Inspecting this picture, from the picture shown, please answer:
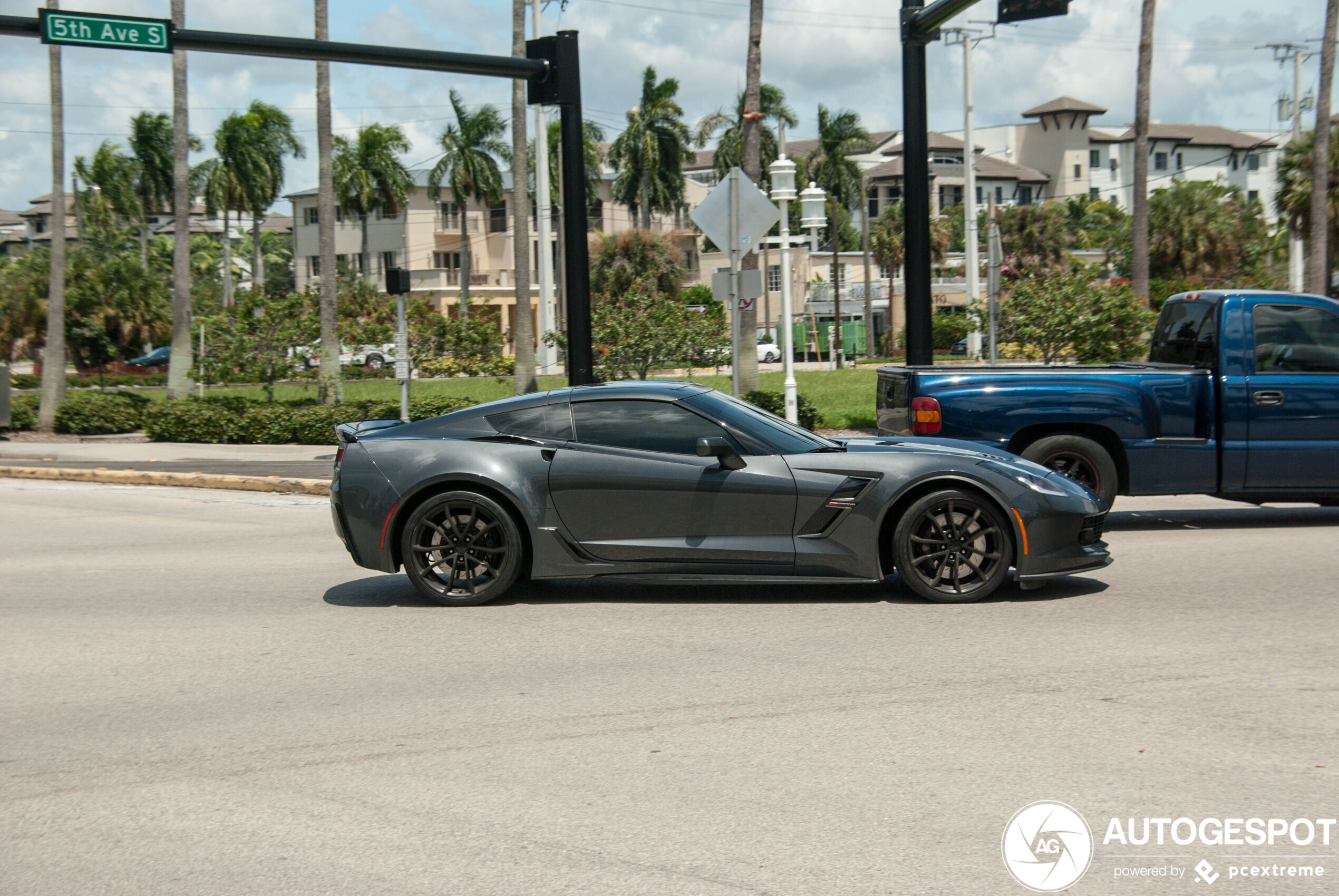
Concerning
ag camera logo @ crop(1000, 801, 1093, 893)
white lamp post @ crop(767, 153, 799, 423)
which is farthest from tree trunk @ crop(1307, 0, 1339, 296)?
ag camera logo @ crop(1000, 801, 1093, 893)

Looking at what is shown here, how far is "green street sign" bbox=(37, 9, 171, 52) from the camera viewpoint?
1326 centimetres

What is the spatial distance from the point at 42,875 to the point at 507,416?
4404mm

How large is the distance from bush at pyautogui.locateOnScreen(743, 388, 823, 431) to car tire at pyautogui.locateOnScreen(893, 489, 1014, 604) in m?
12.1

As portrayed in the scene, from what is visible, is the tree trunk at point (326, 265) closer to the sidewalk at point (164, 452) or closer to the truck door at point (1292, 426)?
the sidewalk at point (164, 452)

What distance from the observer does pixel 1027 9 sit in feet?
41.9

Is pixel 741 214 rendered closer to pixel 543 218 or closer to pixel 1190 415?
pixel 1190 415

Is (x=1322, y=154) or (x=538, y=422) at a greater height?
(x=1322, y=154)

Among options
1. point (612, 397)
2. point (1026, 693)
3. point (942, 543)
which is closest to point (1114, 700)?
point (1026, 693)

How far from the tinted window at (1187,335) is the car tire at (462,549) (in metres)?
6.22

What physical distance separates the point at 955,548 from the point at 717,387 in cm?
2510

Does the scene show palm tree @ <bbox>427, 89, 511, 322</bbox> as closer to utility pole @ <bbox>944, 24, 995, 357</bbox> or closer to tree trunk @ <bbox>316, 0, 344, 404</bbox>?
utility pole @ <bbox>944, 24, 995, 357</bbox>

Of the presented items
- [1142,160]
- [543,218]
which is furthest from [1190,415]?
[543,218]

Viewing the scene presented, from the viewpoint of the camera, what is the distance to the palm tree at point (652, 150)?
7131 cm

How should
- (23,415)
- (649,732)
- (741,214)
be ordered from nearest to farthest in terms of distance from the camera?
(649,732)
(741,214)
(23,415)
